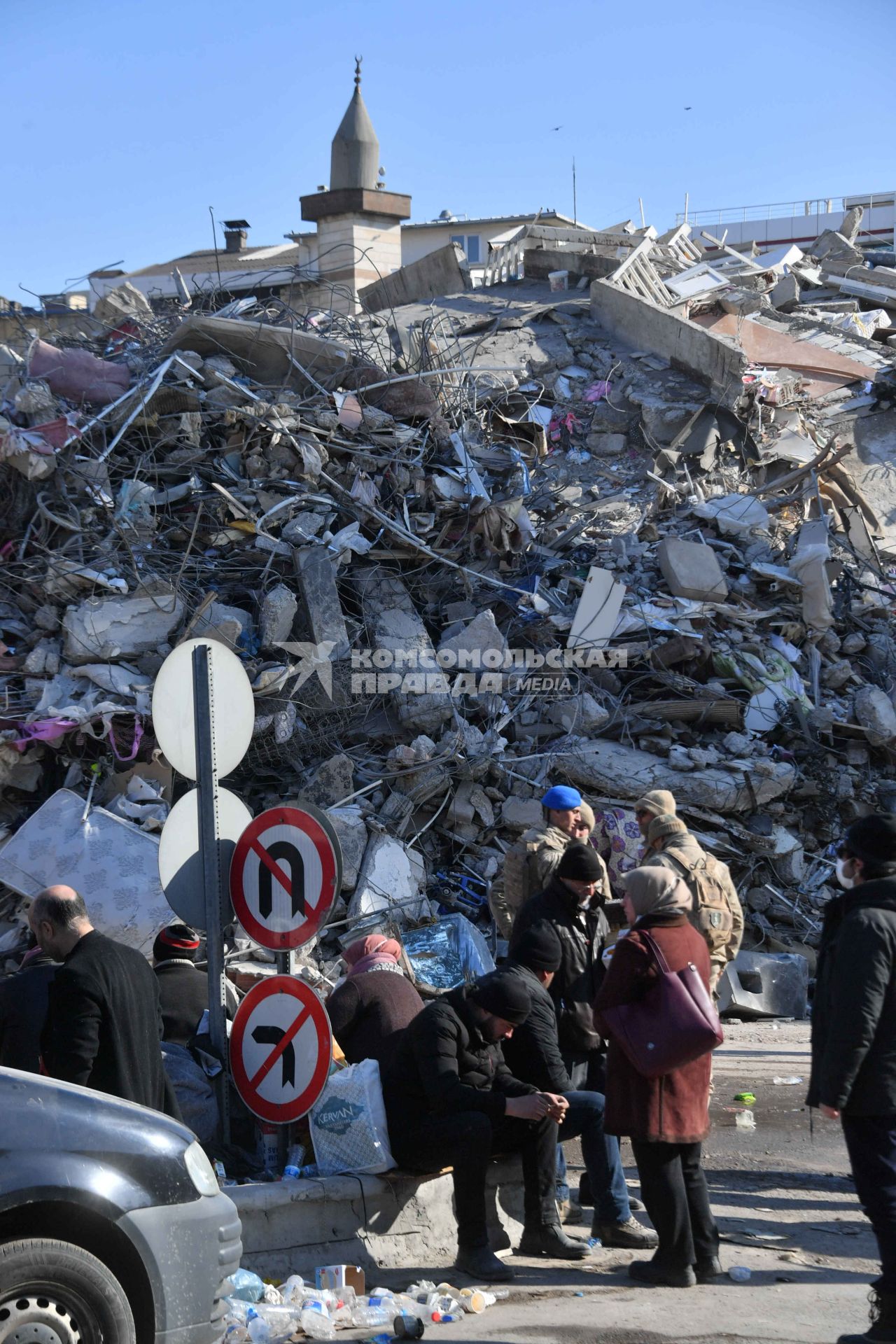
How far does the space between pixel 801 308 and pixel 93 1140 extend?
19.9 m

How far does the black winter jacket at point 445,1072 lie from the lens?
15.3 ft

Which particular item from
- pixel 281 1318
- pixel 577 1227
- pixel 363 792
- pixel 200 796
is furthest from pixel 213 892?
pixel 363 792

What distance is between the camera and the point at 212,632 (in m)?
9.76

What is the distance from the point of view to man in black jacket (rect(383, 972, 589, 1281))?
4.61 metres

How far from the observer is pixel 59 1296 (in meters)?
3.28

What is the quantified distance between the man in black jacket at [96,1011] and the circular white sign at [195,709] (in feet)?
2.78

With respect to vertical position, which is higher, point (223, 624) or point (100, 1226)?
point (223, 624)

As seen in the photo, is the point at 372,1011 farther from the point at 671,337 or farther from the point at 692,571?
the point at 671,337

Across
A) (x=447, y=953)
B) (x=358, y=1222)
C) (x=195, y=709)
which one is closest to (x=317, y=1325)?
(x=358, y=1222)

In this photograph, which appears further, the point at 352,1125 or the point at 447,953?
the point at 447,953

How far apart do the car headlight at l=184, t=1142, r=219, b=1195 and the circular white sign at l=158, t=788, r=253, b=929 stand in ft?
4.25

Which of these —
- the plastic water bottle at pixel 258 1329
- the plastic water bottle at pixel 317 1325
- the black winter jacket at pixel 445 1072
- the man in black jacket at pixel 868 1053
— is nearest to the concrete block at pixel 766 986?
the black winter jacket at pixel 445 1072

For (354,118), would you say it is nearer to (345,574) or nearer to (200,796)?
(345,574)

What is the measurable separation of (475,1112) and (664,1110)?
0.77 meters
